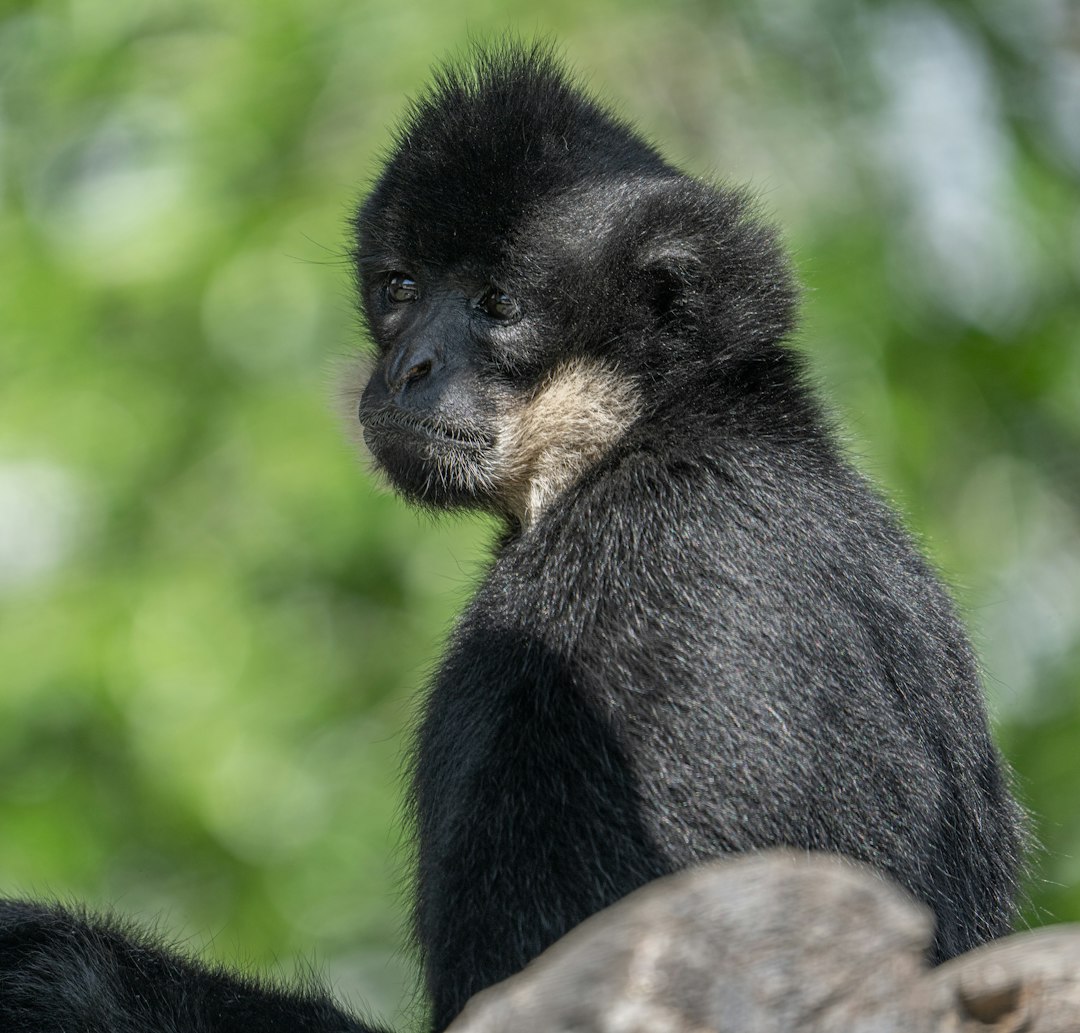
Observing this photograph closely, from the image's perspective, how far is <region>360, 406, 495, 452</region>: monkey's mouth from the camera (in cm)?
506

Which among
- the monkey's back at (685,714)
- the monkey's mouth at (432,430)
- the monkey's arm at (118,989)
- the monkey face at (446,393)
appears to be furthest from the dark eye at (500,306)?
the monkey's arm at (118,989)

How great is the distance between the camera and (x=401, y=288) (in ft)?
17.7

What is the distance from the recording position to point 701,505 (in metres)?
4.24

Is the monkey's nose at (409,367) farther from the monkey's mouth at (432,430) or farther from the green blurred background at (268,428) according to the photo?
the green blurred background at (268,428)

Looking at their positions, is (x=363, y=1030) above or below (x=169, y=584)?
above

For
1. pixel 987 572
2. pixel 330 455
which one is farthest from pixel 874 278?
pixel 330 455

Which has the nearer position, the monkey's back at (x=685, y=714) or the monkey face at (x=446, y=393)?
the monkey's back at (x=685, y=714)

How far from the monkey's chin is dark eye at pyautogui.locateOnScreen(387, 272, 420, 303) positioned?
19.3 inches

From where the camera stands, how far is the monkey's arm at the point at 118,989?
4250 millimetres

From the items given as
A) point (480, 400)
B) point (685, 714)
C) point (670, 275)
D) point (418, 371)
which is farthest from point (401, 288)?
point (685, 714)

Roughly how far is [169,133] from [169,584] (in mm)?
2196

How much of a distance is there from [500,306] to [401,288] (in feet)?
1.62

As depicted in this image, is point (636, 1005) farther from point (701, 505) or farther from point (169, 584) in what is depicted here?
point (169, 584)

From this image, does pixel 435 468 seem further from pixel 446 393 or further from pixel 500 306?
pixel 500 306
